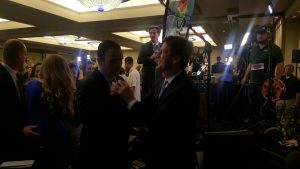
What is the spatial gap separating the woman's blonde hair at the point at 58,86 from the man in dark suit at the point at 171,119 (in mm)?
713

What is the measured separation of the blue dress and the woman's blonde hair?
0.15 feet

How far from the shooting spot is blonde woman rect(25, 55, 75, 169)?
1.93 m

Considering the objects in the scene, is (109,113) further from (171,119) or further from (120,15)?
(120,15)

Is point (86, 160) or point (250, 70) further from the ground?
point (250, 70)

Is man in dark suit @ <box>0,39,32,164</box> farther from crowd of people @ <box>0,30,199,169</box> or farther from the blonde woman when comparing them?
the blonde woman

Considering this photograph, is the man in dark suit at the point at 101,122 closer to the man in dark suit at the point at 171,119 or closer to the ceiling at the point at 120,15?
the man in dark suit at the point at 171,119

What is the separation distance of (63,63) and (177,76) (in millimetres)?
991

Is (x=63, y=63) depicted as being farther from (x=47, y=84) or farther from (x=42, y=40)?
(x=42, y=40)

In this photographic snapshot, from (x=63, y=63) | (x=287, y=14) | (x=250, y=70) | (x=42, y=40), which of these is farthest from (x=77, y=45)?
(x=63, y=63)

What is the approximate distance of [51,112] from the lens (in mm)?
1928

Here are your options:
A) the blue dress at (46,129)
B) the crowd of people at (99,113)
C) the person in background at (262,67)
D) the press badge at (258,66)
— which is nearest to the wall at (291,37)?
the person in background at (262,67)

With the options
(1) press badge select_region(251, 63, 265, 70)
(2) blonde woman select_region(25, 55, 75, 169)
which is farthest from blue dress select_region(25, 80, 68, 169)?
(1) press badge select_region(251, 63, 265, 70)

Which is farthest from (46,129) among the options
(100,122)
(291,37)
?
(291,37)

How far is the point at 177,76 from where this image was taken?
1.55 meters
